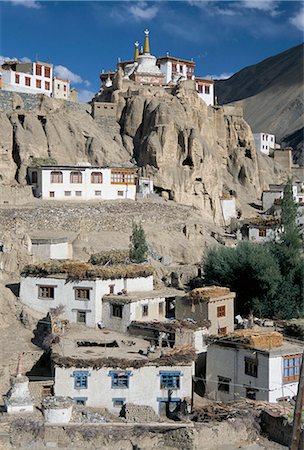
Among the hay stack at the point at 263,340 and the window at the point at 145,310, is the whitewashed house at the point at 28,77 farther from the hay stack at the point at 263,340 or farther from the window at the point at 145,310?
the hay stack at the point at 263,340

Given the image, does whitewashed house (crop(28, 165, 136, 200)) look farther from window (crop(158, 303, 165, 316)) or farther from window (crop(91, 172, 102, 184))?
Result: window (crop(158, 303, 165, 316))

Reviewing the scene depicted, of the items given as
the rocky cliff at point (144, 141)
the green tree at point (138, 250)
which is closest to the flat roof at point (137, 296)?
the green tree at point (138, 250)

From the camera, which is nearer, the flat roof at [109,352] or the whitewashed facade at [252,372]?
the flat roof at [109,352]

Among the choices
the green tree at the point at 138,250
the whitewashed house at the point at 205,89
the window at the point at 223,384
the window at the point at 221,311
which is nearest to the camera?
the window at the point at 223,384

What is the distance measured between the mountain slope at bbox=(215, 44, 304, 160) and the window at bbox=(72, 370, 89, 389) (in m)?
84.5

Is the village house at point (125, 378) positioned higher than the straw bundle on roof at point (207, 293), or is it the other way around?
the straw bundle on roof at point (207, 293)

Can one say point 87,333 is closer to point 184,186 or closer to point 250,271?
point 250,271

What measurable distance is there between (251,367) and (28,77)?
130 feet

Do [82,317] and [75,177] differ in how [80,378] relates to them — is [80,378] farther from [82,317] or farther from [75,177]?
[75,177]

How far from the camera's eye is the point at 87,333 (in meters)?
24.7

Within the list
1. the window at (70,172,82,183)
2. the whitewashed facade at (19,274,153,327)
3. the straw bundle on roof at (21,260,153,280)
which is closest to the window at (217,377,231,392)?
the whitewashed facade at (19,274,153,327)

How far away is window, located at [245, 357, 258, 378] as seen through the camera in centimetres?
2091

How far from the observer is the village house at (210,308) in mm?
25328

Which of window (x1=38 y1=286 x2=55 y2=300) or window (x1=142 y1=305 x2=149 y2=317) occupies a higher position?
window (x1=38 y1=286 x2=55 y2=300)
